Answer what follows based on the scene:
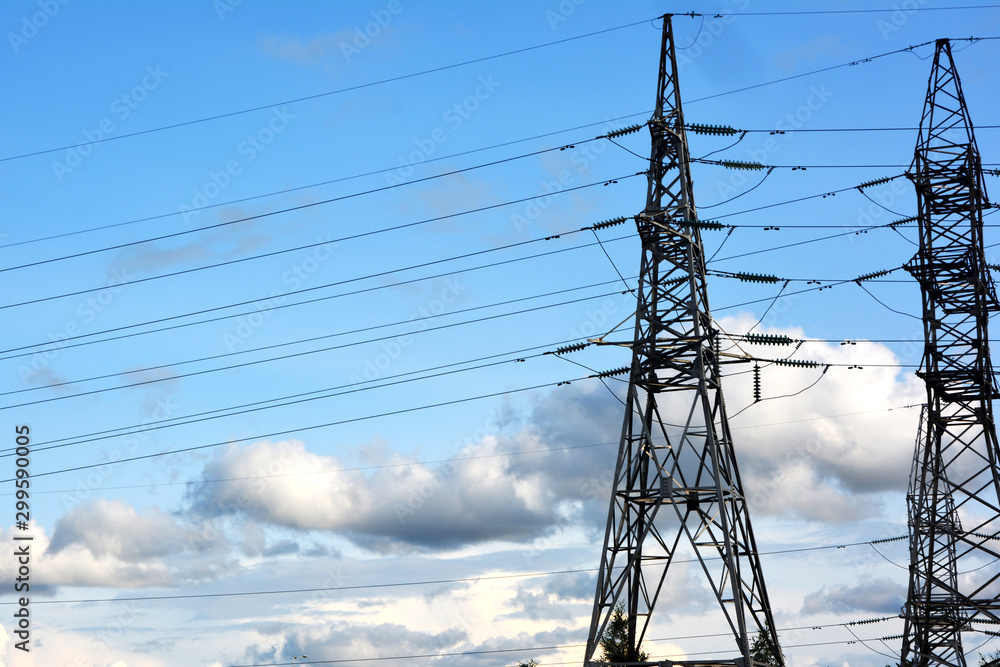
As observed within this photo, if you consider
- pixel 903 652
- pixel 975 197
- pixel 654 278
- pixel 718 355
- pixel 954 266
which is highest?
pixel 975 197

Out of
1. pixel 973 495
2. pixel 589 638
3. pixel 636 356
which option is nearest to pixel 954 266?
pixel 973 495

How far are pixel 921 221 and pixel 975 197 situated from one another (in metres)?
2.74

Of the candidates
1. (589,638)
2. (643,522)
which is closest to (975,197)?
(643,522)

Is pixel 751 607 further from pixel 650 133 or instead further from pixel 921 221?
pixel 921 221

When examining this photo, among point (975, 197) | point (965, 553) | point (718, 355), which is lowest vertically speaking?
point (965, 553)

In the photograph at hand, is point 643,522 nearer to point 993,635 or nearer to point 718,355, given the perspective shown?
point 718,355

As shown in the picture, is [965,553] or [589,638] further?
[965,553]

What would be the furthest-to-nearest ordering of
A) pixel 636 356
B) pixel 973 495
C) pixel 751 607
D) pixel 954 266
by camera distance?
pixel 954 266, pixel 973 495, pixel 636 356, pixel 751 607

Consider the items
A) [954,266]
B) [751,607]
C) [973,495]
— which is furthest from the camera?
[954,266]

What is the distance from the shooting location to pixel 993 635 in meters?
50.1

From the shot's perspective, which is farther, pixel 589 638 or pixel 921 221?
pixel 921 221

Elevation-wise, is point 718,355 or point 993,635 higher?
point 718,355

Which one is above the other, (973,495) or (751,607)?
(973,495)

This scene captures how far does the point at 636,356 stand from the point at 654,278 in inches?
122
